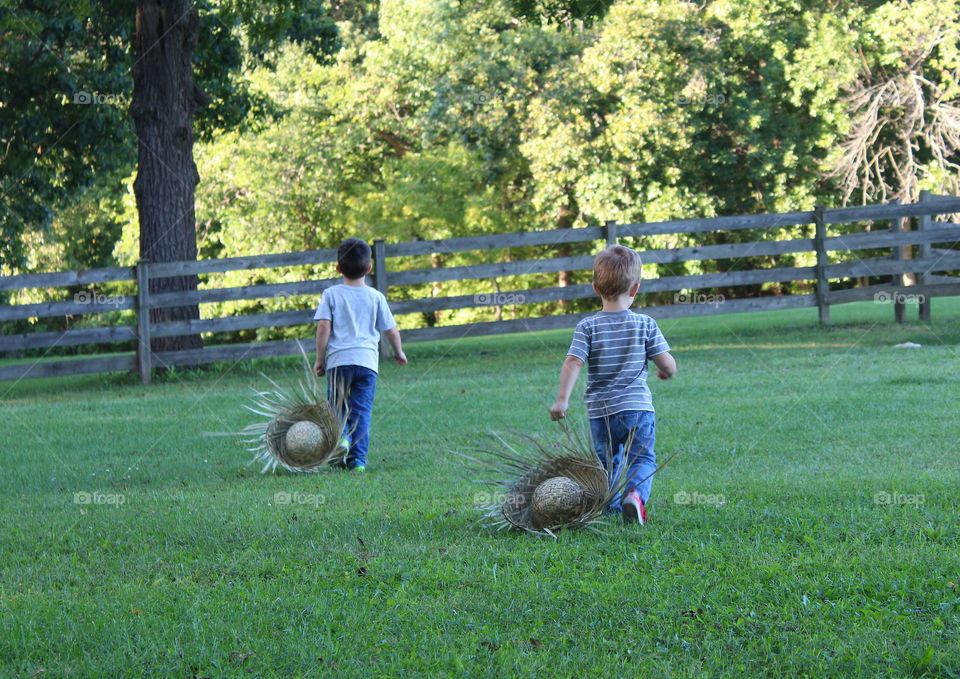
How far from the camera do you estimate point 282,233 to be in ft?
109

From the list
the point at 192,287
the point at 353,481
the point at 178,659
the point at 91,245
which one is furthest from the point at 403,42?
the point at 178,659

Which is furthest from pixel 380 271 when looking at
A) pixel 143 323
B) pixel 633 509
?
pixel 633 509

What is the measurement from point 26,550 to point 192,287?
10829 millimetres

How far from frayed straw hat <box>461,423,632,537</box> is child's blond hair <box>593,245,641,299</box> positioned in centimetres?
74

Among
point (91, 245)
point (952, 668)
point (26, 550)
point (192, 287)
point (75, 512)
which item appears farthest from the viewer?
point (91, 245)

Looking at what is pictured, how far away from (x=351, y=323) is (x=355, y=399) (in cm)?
53

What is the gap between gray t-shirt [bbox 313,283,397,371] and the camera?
764cm

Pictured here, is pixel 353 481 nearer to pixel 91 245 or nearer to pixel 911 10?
pixel 911 10

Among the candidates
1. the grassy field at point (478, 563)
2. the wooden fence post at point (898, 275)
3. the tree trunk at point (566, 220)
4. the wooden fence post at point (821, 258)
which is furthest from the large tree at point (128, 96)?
the tree trunk at point (566, 220)

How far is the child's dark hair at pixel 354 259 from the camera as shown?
7.66 m

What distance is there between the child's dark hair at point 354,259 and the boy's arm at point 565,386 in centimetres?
270

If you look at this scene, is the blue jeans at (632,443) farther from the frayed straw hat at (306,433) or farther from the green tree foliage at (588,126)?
the green tree foliage at (588,126)

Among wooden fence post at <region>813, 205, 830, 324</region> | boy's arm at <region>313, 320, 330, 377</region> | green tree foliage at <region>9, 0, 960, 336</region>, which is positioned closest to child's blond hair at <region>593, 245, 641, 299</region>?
boy's arm at <region>313, 320, 330, 377</region>

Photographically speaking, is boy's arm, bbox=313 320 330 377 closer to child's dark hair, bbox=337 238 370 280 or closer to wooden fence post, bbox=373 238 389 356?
child's dark hair, bbox=337 238 370 280
